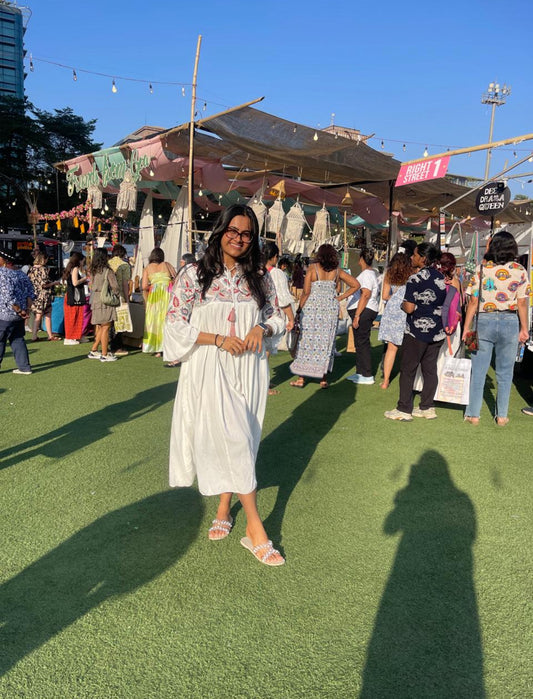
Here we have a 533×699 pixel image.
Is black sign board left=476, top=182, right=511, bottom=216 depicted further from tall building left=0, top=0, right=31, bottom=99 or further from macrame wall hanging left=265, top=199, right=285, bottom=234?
tall building left=0, top=0, right=31, bottom=99

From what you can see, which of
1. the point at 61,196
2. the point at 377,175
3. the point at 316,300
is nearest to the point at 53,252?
the point at 61,196

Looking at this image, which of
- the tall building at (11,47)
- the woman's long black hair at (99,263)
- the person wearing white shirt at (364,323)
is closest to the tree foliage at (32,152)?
the woman's long black hair at (99,263)

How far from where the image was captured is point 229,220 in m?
2.61

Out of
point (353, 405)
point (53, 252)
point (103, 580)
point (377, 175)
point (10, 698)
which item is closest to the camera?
point (10, 698)

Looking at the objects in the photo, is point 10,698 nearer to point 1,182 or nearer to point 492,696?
point 492,696

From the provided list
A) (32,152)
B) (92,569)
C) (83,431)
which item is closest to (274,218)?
(83,431)

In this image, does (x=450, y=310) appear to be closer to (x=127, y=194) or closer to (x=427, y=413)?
(x=427, y=413)

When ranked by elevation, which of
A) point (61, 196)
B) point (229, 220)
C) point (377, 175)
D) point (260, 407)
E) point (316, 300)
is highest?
point (61, 196)

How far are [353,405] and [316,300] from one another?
51.4 inches

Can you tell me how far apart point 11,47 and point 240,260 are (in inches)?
3375

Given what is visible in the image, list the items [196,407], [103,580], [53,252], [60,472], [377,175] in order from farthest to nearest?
[53,252], [377,175], [60,472], [196,407], [103,580]

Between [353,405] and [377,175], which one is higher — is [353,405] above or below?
below

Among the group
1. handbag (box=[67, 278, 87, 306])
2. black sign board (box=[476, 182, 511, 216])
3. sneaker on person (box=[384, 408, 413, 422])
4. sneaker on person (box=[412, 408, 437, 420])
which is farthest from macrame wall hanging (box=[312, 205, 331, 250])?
sneaker on person (box=[384, 408, 413, 422])

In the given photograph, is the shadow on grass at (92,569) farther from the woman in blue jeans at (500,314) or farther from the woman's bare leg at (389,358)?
the woman's bare leg at (389,358)
